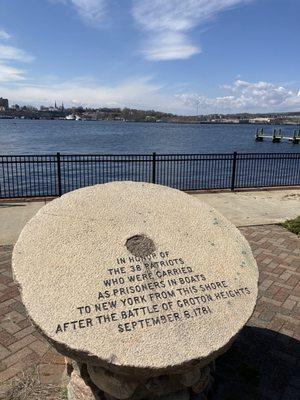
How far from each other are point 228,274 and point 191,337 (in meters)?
0.75

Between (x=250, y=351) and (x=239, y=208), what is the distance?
588cm

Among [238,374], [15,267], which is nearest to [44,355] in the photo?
[15,267]

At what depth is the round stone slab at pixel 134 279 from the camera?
268 cm

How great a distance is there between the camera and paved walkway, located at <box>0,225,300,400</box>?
3.49 m

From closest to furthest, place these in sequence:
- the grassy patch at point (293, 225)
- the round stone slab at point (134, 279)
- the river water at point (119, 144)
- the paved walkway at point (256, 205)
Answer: the round stone slab at point (134, 279) < the grassy patch at point (293, 225) < the paved walkway at point (256, 205) < the river water at point (119, 144)

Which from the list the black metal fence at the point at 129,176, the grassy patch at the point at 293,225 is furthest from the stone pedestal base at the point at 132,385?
the black metal fence at the point at 129,176

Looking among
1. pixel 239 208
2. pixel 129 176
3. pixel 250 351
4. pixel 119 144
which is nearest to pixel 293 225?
pixel 239 208

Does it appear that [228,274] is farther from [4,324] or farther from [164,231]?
[4,324]

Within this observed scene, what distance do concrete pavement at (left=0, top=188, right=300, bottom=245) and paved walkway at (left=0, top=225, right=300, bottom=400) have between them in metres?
2.41

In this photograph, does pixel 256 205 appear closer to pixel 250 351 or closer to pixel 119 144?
pixel 250 351

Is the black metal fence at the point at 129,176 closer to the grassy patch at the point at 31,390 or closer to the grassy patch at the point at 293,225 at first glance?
the grassy patch at the point at 293,225

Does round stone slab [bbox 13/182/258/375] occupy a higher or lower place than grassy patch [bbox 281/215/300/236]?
higher

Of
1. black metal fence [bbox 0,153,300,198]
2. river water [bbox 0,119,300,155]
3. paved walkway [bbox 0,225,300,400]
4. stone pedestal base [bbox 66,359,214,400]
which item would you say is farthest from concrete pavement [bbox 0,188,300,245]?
river water [bbox 0,119,300,155]

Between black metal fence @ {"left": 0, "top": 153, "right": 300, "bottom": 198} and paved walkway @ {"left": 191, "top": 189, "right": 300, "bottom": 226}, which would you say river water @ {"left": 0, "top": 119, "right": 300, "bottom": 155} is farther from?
paved walkway @ {"left": 191, "top": 189, "right": 300, "bottom": 226}
